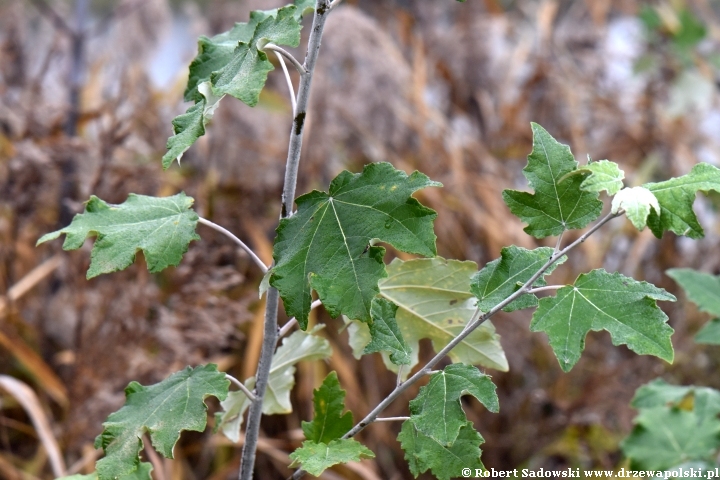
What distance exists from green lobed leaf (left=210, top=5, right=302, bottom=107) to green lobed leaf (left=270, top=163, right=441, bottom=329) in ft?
0.35

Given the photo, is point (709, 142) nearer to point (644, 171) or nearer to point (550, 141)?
point (644, 171)

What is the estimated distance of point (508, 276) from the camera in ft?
1.93

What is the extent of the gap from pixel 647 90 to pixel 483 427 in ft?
4.90

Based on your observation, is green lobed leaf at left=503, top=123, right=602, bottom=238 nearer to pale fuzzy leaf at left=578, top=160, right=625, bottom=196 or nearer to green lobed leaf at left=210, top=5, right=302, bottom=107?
pale fuzzy leaf at left=578, top=160, right=625, bottom=196

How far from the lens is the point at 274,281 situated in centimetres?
54

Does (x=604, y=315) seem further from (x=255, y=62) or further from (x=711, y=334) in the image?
(x=711, y=334)

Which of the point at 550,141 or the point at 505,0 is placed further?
the point at 505,0

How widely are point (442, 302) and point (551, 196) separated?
0.17m

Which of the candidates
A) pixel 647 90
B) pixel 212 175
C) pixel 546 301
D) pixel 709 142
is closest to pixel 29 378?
pixel 212 175

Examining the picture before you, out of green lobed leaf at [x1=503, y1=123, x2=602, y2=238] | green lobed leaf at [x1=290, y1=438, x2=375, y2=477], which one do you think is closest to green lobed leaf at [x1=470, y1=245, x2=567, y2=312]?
green lobed leaf at [x1=503, y1=123, x2=602, y2=238]

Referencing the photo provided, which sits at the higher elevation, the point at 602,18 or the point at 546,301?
the point at 602,18

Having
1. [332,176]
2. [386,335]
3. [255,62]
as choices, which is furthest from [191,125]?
[332,176]

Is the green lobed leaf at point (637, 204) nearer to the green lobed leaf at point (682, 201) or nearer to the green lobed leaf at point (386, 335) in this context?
the green lobed leaf at point (682, 201)

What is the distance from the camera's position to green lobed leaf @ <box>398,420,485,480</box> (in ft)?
1.92
